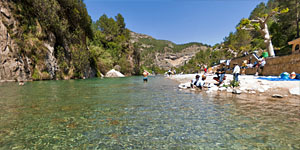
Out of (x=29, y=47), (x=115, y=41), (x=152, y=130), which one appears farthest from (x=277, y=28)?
(x=115, y=41)

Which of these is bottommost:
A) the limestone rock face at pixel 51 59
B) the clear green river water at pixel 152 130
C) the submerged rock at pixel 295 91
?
the clear green river water at pixel 152 130

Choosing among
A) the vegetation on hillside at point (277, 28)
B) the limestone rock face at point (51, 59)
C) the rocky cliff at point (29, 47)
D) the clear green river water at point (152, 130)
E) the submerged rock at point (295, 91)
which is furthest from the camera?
the limestone rock face at point (51, 59)

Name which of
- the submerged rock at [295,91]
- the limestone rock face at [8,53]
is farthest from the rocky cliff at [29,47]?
the submerged rock at [295,91]

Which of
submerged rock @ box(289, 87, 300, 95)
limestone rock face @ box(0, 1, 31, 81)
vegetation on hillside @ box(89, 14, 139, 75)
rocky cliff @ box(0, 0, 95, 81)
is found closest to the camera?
submerged rock @ box(289, 87, 300, 95)

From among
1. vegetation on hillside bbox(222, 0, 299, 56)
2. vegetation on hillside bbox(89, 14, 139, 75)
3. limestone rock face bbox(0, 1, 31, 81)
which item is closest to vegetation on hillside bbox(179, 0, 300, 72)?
vegetation on hillside bbox(222, 0, 299, 56)

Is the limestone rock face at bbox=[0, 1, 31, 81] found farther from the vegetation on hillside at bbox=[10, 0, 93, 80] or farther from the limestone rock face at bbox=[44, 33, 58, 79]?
the limestone rock face at bbox=[44, 33, 58, 79]

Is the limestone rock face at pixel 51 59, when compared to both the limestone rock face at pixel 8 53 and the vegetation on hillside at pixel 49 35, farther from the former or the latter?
the limestone rock face at pixel 8 53

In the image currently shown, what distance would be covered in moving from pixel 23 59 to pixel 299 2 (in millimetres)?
57247

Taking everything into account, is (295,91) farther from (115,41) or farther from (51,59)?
(115,41)

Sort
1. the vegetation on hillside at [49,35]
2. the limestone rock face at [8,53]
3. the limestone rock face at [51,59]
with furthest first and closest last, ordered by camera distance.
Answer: the limestone rock face at [51,59], the vegetation on hillside at [49,35], the limestone rock face at [8,53]

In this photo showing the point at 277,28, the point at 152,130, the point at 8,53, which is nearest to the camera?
the point at 152,130

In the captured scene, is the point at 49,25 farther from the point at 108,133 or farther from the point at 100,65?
the point at 108,133

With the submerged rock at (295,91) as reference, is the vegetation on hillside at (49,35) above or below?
above

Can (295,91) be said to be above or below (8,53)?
below
